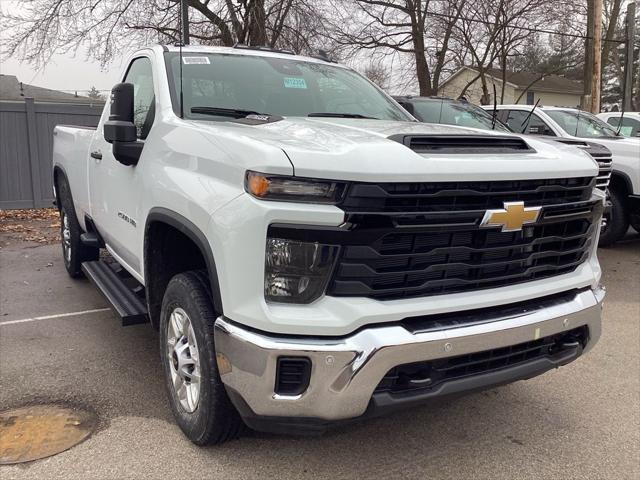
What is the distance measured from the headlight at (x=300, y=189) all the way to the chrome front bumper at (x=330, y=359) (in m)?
0.54

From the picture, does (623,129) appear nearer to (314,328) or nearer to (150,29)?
(314,328)

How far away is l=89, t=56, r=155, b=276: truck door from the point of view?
3592 millimetres

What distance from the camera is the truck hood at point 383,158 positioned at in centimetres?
227

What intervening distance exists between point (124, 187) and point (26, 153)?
880 cm

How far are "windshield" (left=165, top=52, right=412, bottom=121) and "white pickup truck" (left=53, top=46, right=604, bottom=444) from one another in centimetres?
24

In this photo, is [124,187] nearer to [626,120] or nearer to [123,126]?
[123,126]

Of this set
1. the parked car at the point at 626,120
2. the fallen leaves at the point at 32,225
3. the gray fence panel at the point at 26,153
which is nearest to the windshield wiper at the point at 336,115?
the fallen leaves at the point at 32,225

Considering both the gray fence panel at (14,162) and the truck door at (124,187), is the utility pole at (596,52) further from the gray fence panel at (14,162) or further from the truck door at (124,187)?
the truck door at (124,187)

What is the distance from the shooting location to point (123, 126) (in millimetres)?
3334

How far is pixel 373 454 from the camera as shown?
3.02 m

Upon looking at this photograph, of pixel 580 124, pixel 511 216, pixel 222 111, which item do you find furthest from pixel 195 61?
pixel 580 124

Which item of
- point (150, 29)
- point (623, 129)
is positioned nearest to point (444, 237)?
point (623, 129)

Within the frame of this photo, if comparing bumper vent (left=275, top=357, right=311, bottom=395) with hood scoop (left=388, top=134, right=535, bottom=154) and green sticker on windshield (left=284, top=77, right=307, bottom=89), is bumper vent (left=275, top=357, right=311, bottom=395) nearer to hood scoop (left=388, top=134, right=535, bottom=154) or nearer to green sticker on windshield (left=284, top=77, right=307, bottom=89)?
hood scoop (left=388, top=134, right=535, bottom=154)

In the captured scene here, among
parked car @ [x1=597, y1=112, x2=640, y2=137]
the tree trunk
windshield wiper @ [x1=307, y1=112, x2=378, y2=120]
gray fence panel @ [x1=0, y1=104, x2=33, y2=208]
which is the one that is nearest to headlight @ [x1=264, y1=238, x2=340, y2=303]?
windshield wiper @ [x1=307, y1=112, x2=378, y2=120]
